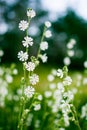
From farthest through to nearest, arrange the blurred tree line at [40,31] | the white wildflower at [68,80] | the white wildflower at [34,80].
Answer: the blurred tree line at [40,31], the white wildflower at [68,80], the white wildflower at [34,80]

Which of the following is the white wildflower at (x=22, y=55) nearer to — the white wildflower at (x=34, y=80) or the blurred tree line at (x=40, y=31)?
the white wildflower at (x=34, y=80)

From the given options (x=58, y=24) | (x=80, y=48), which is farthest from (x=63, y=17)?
(x=80, y=48)

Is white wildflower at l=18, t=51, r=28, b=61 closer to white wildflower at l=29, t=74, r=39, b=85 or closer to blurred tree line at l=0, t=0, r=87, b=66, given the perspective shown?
white wildflower at l=29, t=74, r=39, b=85

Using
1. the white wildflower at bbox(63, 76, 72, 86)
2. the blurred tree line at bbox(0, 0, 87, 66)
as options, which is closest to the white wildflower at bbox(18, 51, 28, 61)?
the white wildflower at bbox(63, 76, 72, 86)

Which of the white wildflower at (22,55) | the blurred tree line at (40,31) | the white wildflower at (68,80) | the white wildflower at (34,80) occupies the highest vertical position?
the blurred tree line at (40,31)

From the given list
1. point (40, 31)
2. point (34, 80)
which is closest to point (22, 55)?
point (34, 80)

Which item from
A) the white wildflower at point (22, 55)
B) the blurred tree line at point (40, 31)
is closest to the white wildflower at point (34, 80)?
the white wildflower at point (22, 55)

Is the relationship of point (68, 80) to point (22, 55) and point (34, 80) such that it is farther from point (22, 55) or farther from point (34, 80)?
point (22, 55)

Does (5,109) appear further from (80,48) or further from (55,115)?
(80,48)
